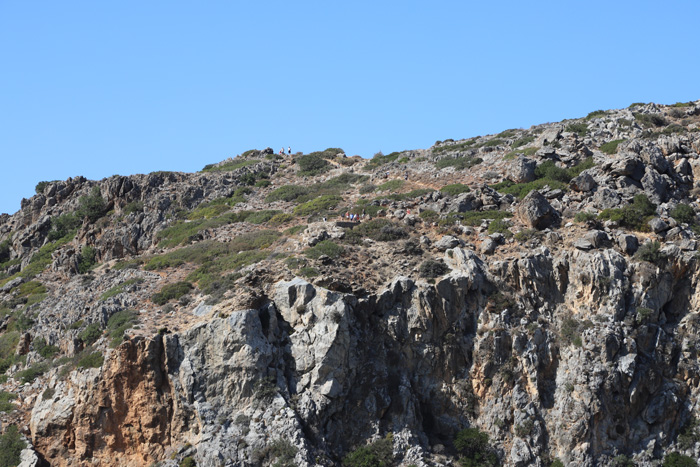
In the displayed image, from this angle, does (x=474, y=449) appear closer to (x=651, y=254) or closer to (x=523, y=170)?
(x=651, y=254)

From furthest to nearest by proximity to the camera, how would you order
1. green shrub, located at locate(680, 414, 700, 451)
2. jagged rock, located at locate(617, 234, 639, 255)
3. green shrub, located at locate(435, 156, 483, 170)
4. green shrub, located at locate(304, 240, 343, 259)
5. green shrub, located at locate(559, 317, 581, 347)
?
green shrub, located at locate(435, 156, 483, 170) < green shrub, located at locate(304, 240, 343, 259) < jagged rock, located at locate(617, 234, 639, 255) < green shrub, located at locate(559, 317, 581, 347) < green shrub, located at locate(680, 414, 700, 451)

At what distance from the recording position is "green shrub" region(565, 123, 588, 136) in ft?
216

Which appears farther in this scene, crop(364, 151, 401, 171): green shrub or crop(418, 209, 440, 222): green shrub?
crop(364, 151, 401, 171): green shrub

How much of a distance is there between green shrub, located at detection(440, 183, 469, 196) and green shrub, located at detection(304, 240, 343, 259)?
12.5m

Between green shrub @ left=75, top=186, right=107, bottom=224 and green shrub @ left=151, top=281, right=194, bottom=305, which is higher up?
green shrub @ left=75, top=186, right=107, bottom=224

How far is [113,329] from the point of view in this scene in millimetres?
44156

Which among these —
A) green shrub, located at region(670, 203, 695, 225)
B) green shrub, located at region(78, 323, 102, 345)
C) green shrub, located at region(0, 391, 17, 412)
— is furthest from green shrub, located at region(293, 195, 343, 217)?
green shrub, located at region(0, 391, 17, 412)

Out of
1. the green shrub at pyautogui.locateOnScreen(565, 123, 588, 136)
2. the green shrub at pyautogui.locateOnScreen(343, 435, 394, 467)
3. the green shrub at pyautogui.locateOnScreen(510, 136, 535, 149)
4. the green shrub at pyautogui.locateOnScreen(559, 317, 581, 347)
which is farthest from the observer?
the green shrub at pyautogui.locateOnScreen(510, 136, 535, 149)

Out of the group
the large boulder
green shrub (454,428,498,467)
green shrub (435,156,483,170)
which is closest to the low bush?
green shrub (435,156,483,170)

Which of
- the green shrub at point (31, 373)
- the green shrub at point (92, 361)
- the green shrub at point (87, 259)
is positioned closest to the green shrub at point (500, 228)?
the green shrub at point (92, 361)

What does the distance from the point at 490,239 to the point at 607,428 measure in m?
13.3

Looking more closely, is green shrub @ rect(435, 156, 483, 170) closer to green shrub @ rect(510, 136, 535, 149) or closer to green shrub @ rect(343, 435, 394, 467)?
green shrub @ rect(510, 136, 535, 149)

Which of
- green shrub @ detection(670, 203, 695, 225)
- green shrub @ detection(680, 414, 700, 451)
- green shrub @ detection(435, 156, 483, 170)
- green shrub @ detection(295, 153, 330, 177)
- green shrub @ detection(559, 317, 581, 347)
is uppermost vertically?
green shrub @ detection(295, 153, 330, 177)

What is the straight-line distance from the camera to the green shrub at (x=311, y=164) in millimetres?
78312
